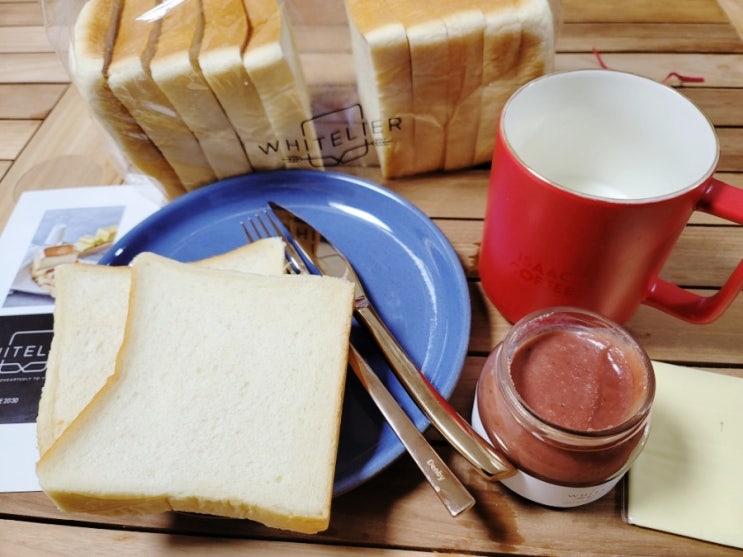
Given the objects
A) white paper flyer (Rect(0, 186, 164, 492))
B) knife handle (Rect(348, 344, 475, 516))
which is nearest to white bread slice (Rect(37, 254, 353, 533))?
knife handle (Rect(348, 344, 475, 516))

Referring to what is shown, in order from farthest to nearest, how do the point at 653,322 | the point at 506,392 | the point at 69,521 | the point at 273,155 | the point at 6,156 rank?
1. the point at 6,156
2. the point at 273,155
3. the point at 653,322
4. the point at 69,521
5. the point at 506,392

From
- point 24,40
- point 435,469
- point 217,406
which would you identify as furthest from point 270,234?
point 24,40

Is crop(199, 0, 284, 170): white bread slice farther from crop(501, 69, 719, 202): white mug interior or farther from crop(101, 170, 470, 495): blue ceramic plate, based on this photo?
crop(501, 69, 719, 202): white mug interior

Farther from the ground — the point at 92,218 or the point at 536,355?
the point at 536,355

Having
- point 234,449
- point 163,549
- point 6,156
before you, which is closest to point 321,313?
point 234,449

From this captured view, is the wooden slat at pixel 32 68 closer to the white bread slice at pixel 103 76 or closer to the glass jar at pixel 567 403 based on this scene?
the white bread slice at pixel 103 76

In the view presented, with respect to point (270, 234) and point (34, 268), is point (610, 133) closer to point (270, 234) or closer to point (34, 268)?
point (270, 234)

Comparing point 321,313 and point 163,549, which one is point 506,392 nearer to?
point 321,313
